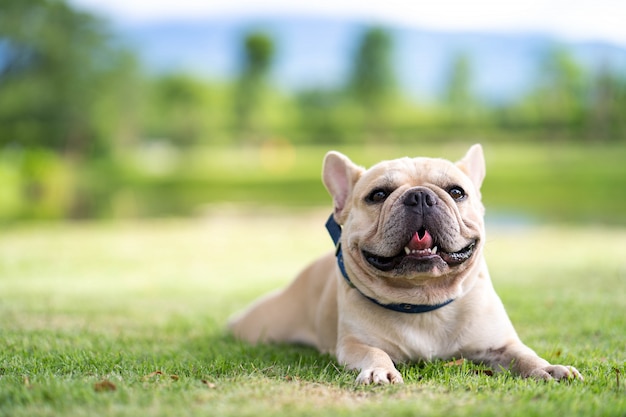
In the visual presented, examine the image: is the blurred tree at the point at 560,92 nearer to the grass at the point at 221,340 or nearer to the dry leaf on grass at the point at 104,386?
the grass at the point at 221,340

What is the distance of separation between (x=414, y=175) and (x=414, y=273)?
582 mm

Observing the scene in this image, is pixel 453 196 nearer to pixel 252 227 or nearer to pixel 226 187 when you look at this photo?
pixel 252 227

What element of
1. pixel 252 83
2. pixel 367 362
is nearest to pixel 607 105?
pixel 252 83

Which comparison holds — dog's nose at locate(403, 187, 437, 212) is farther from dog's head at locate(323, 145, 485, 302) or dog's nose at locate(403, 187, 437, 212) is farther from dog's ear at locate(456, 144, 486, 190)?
dog's ear at locate(456, 144, 486, 190)

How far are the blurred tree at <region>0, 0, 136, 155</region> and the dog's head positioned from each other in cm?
4304

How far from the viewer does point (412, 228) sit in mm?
3609

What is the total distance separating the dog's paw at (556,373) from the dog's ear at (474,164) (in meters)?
1.11

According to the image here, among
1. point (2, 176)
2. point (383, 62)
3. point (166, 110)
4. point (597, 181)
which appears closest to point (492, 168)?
point (597, 181)

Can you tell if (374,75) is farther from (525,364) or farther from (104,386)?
(104,386)

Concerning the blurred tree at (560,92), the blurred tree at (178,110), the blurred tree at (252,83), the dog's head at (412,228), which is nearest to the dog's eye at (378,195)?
the dog's head at (412,228)

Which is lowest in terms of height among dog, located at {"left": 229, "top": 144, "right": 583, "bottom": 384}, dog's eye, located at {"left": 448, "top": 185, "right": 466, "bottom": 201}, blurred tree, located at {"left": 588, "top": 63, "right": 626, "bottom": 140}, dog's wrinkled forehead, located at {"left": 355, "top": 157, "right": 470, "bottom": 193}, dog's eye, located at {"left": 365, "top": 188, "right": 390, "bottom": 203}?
dog, located at {"left": 229, "top": 144, "right": 583, "bottom": 384}

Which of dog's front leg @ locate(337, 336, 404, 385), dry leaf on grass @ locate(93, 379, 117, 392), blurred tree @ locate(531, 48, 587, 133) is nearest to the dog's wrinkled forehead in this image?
dog's front leg @ locate(337, 336, 404, 385)

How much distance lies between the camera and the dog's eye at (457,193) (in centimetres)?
390

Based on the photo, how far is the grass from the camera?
3059 millimetres
